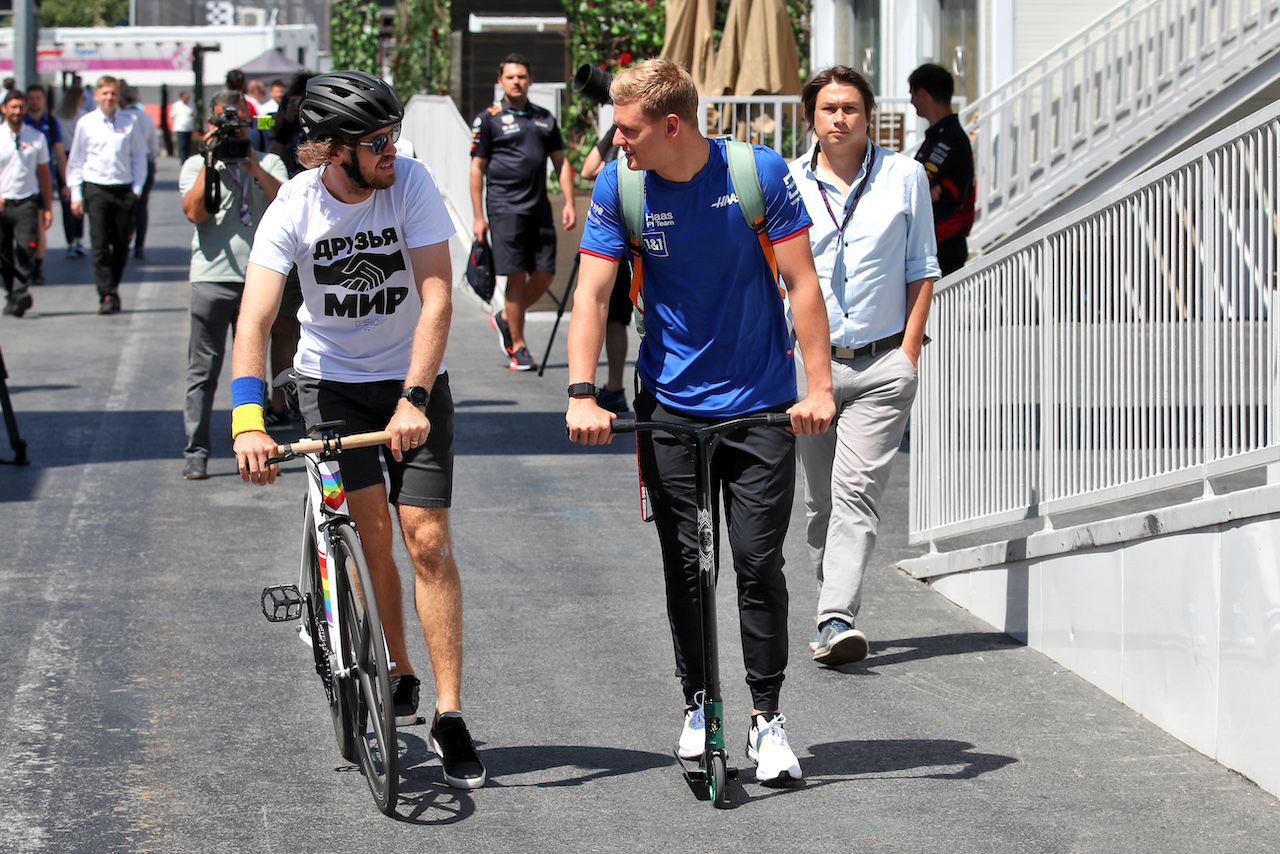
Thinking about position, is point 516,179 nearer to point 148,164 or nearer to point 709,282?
point 148,164

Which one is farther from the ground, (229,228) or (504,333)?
(229,228)

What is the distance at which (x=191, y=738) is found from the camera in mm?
4887

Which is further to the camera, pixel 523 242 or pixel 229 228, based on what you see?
pixel 523 242

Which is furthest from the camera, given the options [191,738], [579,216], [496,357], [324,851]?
[579,216]

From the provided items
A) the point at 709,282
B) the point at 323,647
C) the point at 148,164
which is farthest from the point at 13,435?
the point at 148,164

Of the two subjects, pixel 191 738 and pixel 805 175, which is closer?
pixel 191 738

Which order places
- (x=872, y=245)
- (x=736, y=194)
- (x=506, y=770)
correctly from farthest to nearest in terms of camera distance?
(x=872, y=245), (x=506, y=770), (x=736, y=194)

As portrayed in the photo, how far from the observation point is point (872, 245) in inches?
216

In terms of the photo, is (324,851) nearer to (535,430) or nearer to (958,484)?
(958,484)

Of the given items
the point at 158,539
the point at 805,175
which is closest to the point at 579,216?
the point at 158,539

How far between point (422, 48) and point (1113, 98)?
1862 cm

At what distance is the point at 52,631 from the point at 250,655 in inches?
33.2

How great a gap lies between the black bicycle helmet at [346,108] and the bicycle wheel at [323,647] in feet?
3.58

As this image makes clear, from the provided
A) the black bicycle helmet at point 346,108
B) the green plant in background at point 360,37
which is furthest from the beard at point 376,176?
the green plant in background at point 360,37
